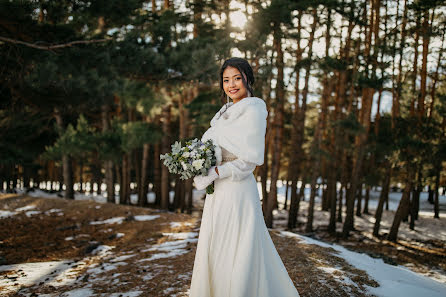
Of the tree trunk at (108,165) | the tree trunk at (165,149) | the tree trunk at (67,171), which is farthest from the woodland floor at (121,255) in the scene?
the tree trunk at (165,149)

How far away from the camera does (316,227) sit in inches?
650

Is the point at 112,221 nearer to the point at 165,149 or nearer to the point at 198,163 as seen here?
the point at 165,149

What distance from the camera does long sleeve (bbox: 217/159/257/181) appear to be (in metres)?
2.52

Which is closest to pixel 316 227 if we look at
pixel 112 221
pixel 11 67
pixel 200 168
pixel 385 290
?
pixel 112 221

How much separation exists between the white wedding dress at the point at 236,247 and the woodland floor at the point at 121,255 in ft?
5.40

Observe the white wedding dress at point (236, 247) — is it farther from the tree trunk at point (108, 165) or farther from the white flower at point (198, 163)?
the tree trunk at point (108, 165)

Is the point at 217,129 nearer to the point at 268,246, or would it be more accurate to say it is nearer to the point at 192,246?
the point at 268,246

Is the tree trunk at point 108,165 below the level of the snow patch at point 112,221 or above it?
above

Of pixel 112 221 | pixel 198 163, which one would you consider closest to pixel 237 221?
pixel 198 163

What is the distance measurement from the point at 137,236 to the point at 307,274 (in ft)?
15.5

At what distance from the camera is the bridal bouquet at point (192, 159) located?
252 centimetres

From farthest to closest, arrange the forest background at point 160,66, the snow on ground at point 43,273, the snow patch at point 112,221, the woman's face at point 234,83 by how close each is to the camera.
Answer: the snow patch at point 112,221 → the forest background at point 160,66 → the snow on ground at point 43,273 → the woman's face at point 234,83

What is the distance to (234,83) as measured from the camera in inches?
109

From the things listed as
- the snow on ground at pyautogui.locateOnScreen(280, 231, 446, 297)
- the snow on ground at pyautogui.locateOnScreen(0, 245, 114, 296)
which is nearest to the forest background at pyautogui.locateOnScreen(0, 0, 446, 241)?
the snow on ground at pyautogui.locateOnScreen(0, 245, 114, 296)
